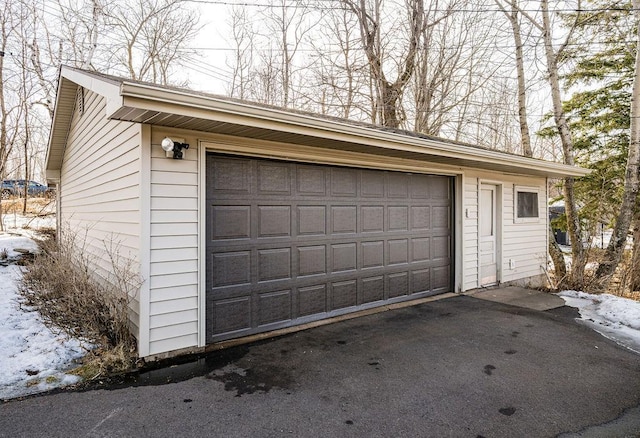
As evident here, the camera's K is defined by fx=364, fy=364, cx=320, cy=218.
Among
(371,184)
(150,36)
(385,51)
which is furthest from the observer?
(150,36)

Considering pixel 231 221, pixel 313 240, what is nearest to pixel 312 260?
pixel 313 240

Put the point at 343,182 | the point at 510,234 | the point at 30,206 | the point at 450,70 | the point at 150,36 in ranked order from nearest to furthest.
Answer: the point at 343,182 < the point at 510,234 < the point at 450,70 < the point at 150,36 < the point at 30,206

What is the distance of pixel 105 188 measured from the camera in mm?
4680

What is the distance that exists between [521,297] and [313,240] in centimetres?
407

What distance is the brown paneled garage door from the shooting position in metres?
4.02

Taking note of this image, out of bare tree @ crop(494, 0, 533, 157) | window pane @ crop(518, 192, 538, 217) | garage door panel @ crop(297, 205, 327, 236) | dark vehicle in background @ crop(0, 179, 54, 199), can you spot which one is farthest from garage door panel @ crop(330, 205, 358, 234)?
dark vehicle in background @ crop(0, 179, 54, 199)

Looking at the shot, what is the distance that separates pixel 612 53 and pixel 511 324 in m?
7.97

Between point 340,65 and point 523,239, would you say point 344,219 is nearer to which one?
point 523,239

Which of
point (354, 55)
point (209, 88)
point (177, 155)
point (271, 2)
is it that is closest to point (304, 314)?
point (177, 155)

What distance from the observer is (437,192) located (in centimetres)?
623

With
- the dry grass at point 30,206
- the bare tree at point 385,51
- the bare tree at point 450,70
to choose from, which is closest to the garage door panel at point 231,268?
the bare tree at point 385,51

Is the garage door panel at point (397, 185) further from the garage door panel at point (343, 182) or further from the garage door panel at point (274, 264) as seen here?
the garage door panel at point (274, 264)

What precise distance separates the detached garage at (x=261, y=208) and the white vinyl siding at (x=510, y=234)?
0.05m

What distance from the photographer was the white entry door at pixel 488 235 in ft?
22.3
